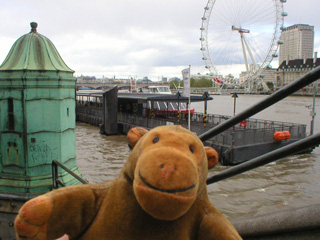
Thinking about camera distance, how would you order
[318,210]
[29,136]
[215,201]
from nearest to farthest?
[318,210] → [29,136] → [215,201]

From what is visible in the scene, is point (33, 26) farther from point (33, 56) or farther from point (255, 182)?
point (255, 182)

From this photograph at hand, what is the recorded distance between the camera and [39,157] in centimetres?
390

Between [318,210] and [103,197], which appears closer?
[103,197]

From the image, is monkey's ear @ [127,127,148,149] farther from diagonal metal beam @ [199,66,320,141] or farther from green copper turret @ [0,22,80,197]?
green copper turret @ [0,22,80,197]

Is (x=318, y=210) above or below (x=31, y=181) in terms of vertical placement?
above

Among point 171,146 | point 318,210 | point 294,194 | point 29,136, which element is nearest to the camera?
point 171,146

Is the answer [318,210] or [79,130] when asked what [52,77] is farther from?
[79,130]

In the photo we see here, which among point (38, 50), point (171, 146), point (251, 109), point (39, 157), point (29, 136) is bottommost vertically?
point (39, 157)

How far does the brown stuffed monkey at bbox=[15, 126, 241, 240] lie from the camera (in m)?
1.51

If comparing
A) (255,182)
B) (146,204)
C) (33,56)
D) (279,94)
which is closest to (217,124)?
(255,182)

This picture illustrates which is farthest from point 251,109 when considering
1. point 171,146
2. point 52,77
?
point 52,77

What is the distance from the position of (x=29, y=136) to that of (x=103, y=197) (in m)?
2.20

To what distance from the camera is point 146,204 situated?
4.96 ft

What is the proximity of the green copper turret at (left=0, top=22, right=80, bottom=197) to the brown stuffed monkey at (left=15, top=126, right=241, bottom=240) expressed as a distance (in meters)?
2.09
